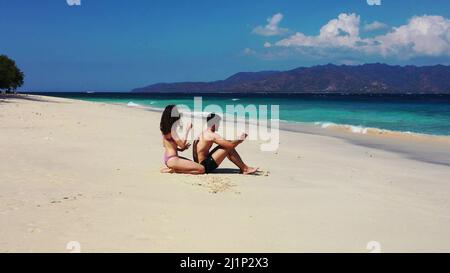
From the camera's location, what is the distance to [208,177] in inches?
320

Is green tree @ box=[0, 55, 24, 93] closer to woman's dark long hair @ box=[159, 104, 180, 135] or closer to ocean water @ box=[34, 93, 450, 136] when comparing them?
ocean water @ box=[34, 93, 450, 136]

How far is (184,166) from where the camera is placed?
8328mm

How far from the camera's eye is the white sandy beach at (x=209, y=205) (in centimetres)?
462

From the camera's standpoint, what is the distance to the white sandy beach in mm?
4617

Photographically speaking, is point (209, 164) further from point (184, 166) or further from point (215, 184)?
point (215, 184)

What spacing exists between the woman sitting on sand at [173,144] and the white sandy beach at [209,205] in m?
0.23

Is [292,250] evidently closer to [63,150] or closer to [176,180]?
[176,180]

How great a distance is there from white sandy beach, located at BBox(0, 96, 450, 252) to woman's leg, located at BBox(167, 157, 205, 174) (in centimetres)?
21

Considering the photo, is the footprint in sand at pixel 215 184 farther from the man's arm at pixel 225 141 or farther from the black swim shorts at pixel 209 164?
the man's arm at pixel 225 141

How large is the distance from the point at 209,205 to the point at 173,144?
2627 millimetres

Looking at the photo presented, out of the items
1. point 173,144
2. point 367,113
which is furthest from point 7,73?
point 173,144

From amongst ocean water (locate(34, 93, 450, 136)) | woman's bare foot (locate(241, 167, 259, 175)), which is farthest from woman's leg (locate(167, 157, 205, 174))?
ocean water (locate(34, 93, 450, 136))

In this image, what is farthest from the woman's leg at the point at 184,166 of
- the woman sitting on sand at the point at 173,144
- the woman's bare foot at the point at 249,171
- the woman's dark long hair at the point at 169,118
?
the woman's bare foot at the point at 249,171

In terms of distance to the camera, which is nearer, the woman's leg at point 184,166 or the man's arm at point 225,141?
the woman's leg at point 184,166
